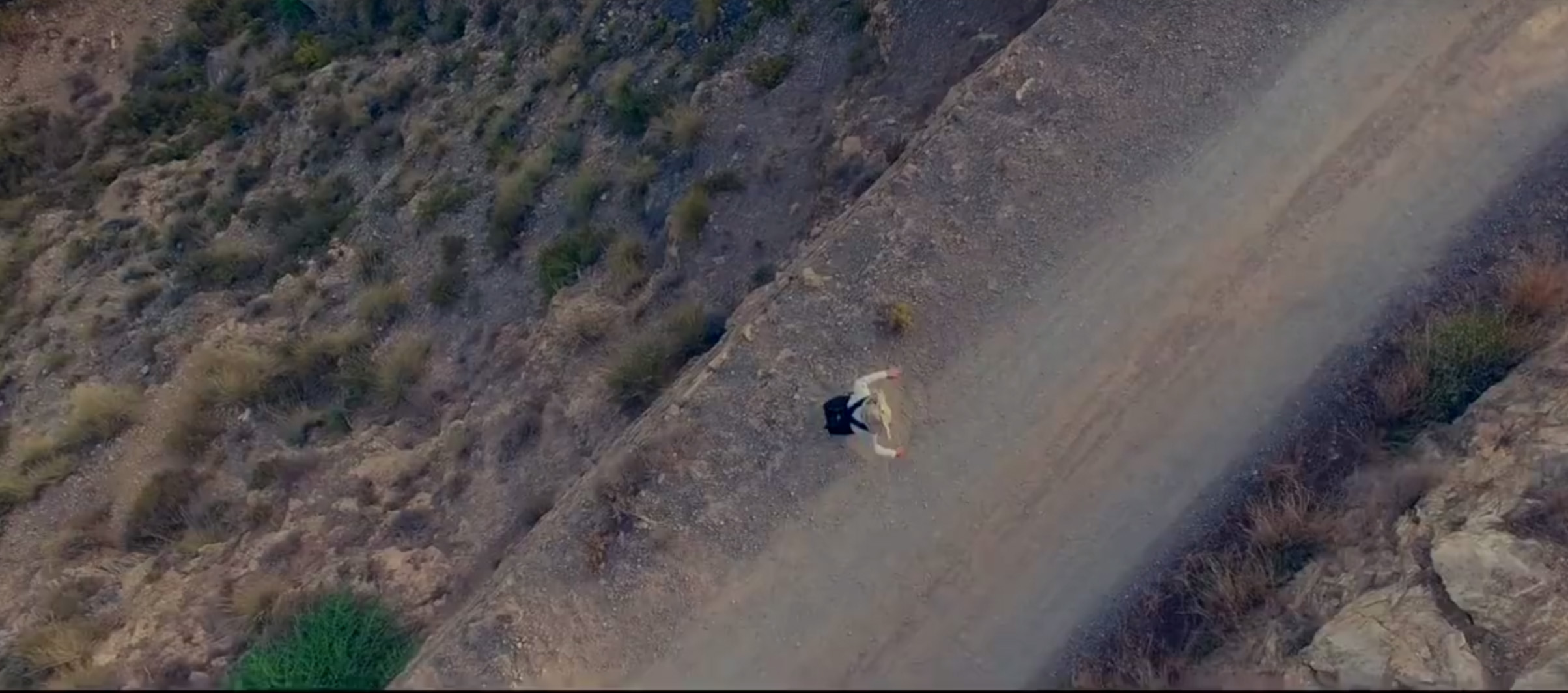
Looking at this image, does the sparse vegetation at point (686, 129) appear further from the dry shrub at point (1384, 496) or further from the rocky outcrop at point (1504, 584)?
the rocky outcrop at point (1504, 584)

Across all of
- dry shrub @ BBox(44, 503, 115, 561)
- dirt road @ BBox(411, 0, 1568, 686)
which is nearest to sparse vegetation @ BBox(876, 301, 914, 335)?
dirt road @ BBox(411, 0, 1568, 686)

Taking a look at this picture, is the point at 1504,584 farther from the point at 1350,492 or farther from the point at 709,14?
the point at 709,14

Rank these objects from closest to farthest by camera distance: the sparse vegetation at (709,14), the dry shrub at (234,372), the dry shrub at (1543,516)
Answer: the dry shrub at (1543,516) < the dry shrub at (234,372) < the sparse vegetation at (709,14)

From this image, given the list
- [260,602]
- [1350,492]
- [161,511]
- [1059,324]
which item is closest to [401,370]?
[260,602]

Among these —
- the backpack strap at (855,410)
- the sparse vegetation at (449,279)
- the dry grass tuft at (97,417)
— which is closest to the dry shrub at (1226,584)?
the backpack strap at (855,410)

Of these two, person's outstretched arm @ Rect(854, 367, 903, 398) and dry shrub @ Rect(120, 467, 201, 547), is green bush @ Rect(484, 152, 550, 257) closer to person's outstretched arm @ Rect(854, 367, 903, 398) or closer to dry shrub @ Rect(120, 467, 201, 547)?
dry shrub @ Rect(120, 467, 201, 547)
